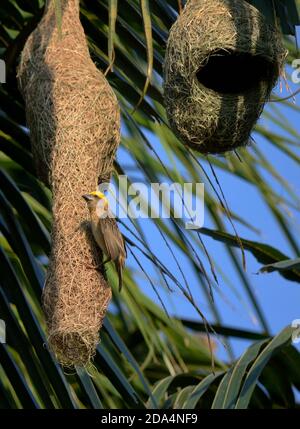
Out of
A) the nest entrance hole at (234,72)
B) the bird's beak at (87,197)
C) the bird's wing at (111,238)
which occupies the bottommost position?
the bird's wing at (111,238)

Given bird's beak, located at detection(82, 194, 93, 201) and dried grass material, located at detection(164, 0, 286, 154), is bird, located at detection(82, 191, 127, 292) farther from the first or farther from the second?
dried grass material, located at detection(164, 0, 286, 154)

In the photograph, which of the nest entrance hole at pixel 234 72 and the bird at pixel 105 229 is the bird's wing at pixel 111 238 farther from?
the nest entrance hole at pixel 234 72

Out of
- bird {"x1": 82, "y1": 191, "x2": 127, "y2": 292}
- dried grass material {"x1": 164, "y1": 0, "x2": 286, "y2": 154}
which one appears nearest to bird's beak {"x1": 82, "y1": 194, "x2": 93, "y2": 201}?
bird {"x1": 82, "y1": 191, "x2": 127, "y2": 292}

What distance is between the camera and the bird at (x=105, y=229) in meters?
3.80

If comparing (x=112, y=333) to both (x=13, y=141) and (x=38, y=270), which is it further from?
(x=13, y=141)

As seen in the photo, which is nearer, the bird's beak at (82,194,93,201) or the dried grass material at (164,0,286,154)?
the bird's beak at (82,194,93,201)

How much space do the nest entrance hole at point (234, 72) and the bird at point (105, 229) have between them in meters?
0.54

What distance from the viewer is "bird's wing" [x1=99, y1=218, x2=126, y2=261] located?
12.5ft

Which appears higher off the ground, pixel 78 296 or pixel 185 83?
pixel 185 83

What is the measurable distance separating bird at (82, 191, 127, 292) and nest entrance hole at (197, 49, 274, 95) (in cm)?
54

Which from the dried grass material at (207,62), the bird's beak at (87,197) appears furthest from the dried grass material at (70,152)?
the dried grass material at (207,62)

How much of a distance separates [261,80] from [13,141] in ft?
3.22
